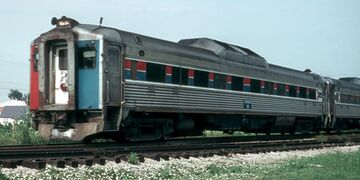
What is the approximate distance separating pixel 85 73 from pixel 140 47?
81.6 inches

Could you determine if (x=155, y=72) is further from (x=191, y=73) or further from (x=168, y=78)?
(x=191, y=73)

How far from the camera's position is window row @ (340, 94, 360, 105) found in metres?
33.5

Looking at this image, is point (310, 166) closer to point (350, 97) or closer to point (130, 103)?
point (130, 103)

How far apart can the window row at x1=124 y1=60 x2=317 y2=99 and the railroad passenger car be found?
0.11 ft

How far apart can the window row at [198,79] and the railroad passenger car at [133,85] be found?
1.3 inches

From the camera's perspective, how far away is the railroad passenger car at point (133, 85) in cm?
1480

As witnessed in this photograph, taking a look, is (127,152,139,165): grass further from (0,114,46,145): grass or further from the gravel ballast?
(0,114,46,145): grass

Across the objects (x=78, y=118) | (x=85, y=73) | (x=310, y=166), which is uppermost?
(x=85, y=73)

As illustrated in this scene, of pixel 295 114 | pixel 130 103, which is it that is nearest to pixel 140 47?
pixel 130 103

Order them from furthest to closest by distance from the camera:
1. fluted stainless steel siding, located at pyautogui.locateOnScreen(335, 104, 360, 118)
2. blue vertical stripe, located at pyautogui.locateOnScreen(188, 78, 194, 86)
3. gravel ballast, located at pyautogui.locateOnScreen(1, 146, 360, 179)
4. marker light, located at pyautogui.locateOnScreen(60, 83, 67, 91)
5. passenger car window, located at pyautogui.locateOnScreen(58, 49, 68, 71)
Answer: fluted stainless steel siding, located at pyautogui.locateOnScreen(335, 104, 360, 118) < blue vertical stripe, located at pyautogui.locateOnScreen(188, 78, 194, 86) < passenger car window, located at pyautogui.locateOnScreen(58, 49, 68, 71) < marker light, located at pyautogui.locateOnScreen(60, 83, 67, 91) < gravel ballast, located at pyautogui.locateOnScreen(1, 146, 360, 179)

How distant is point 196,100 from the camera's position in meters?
18.7

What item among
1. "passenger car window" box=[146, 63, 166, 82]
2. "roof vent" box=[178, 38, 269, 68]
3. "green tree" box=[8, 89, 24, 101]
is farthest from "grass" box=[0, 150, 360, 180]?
"green tree" box=[8, 89, 24, 101]

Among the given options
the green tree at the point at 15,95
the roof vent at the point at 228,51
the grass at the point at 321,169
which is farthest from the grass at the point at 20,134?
the green tree at the point at 15,95

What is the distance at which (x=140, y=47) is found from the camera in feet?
52.7
